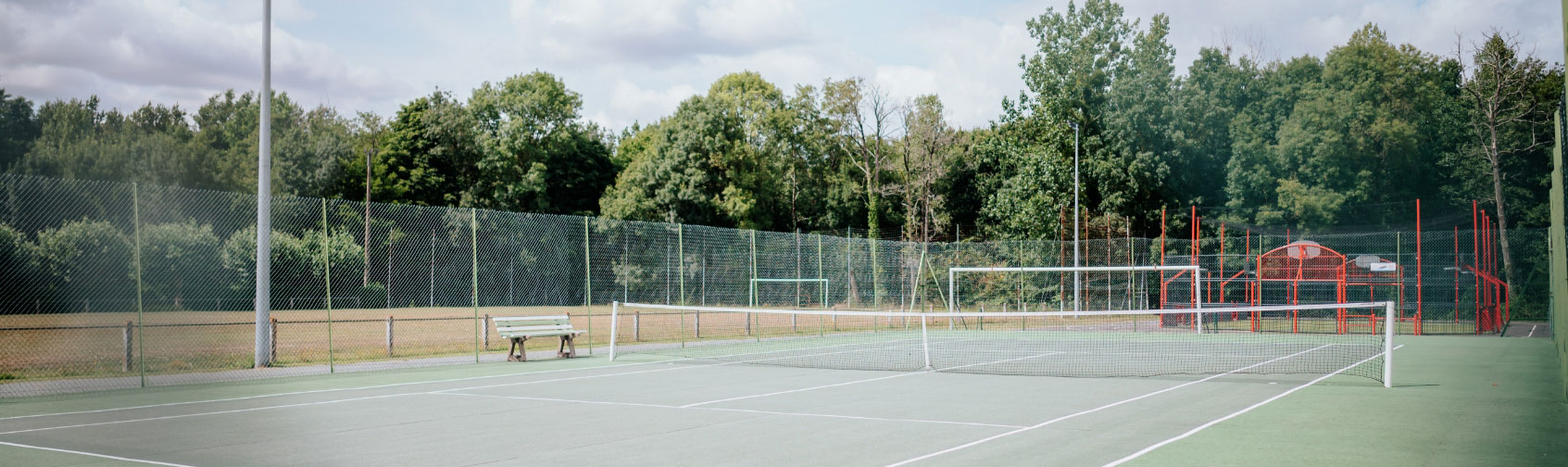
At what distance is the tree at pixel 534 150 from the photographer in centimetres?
5225

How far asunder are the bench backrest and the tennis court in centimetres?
229

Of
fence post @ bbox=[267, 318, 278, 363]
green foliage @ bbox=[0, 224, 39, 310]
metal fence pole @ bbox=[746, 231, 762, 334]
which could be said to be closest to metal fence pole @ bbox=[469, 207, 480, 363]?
fence post @ bbox=[267, 318, 278, 363]

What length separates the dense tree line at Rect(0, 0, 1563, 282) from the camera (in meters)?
42.9

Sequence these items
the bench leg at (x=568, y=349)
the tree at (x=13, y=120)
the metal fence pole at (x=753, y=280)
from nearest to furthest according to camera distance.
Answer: the tree at (x=13, y=120) < the bench leg at (x=568, y=349) < the metal fence pole at (x=753, y=280)

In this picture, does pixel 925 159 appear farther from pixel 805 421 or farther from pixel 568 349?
pixel 805 421

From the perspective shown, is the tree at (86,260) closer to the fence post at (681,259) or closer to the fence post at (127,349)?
the fence post at (127,349)

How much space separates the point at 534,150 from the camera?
2105 inches

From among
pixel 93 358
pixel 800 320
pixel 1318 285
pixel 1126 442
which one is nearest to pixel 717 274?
pixel 800 320

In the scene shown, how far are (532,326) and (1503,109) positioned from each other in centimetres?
3995

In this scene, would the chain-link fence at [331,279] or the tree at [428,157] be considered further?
the tree at [428,157]

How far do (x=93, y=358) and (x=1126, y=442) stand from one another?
1458 cm

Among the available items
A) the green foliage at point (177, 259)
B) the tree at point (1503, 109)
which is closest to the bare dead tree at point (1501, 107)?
the tree at point (1503, 109)

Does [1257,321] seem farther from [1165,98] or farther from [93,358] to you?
[93,358]

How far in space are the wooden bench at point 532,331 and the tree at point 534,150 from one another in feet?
111
